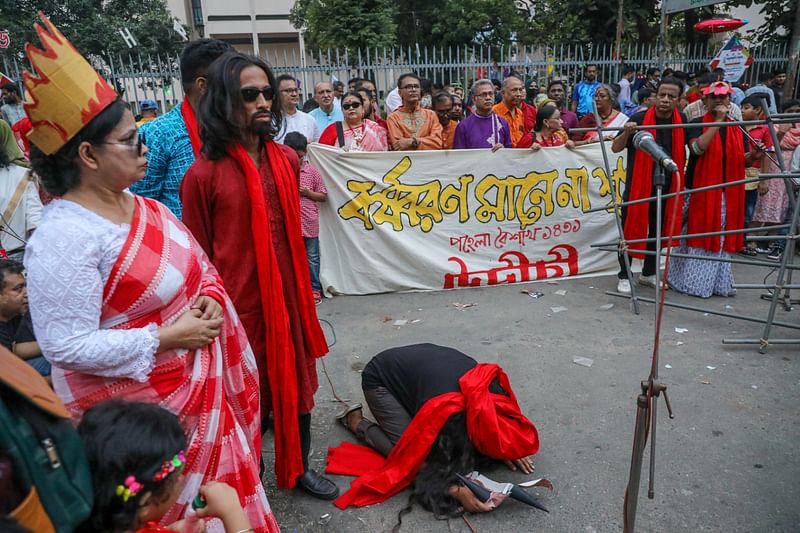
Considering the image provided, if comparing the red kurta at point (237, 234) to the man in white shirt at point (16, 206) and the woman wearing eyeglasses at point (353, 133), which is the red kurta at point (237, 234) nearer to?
the man in white shirt at point (16, 206)

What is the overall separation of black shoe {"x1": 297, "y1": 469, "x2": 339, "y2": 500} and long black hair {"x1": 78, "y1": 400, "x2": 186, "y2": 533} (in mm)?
1471

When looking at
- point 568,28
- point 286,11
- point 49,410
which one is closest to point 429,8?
point 568,28

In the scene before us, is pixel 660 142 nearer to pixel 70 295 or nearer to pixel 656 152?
pixel 656 152

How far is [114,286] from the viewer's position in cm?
Result: 152

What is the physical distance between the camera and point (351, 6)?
1838 centimetres

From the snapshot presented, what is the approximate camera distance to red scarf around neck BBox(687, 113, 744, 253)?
493 cm

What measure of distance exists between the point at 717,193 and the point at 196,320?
478 centimetres

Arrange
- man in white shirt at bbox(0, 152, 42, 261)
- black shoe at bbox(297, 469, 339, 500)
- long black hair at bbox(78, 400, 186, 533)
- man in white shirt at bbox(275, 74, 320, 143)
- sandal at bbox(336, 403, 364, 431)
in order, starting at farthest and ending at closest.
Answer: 1. man in white shirt at bbox(275, 74, 320, 143)
2. man in white shirt at bbox(0, 152, 42, 261)
3. sandal at bbox(336, 403, 364, 431)
4. black shoe at bbox(297, 469, 339, 500)
5. long black hair at bbox(78, 400, 186, 533)

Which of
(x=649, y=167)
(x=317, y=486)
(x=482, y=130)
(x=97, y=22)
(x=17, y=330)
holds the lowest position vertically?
(x=317, y=486)

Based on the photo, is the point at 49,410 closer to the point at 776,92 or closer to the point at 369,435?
the point at 369,435

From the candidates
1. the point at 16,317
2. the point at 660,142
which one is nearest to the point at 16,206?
the point at 16,317

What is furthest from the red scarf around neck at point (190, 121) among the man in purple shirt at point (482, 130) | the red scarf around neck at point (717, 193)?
the red scarf around neck at point (717, 193)

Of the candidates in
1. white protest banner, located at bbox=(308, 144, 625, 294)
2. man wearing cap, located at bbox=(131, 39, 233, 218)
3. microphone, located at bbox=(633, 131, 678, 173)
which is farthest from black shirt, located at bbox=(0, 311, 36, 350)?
microphone, located at bbox=(633, 131, 678, 173)

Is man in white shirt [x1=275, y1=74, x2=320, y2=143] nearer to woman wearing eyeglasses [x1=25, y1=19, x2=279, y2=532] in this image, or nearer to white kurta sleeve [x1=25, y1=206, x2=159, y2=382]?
woman wearing eyeglasses [x1=25, y1=19, x2=279, y2=532]
